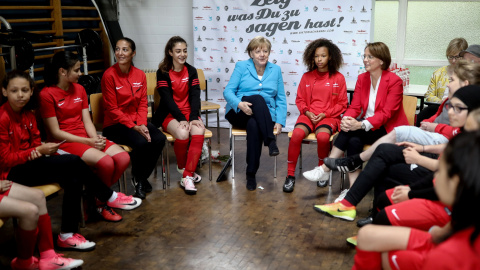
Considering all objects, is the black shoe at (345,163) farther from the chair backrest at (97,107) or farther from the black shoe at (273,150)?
the chair backrest at (97,107)

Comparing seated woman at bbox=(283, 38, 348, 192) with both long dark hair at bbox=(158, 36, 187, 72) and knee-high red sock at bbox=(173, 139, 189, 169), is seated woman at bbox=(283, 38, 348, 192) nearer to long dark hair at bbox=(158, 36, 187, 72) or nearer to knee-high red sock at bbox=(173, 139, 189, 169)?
knee-high red sock at bbox=(173, 139, 189, 169)

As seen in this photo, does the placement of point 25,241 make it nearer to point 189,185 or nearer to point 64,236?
point 64,236

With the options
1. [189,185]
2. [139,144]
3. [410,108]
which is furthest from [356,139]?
[139,144]

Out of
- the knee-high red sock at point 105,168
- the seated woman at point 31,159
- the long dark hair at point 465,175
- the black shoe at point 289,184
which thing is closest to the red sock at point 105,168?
the knee-high red sock at point 105,168

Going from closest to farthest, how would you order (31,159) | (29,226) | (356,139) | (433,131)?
(29,226), (31,159), (433,131), (356,139)

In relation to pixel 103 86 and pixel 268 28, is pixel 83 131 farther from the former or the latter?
pixel 268 28

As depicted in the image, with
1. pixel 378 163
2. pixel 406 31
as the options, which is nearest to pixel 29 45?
pixel 378 163

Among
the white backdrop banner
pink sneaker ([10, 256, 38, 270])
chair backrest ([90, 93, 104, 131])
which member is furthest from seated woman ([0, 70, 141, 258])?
the white backdrop banner

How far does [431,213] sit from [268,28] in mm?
3975

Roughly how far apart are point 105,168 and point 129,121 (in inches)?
25.3

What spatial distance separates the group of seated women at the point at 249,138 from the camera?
2.38 metres

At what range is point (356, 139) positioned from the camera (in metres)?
3.78

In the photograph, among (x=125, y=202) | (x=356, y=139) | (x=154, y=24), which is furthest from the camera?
(x=154, y=24)

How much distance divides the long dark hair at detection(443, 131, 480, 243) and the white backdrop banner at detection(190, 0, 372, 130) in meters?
4.15
